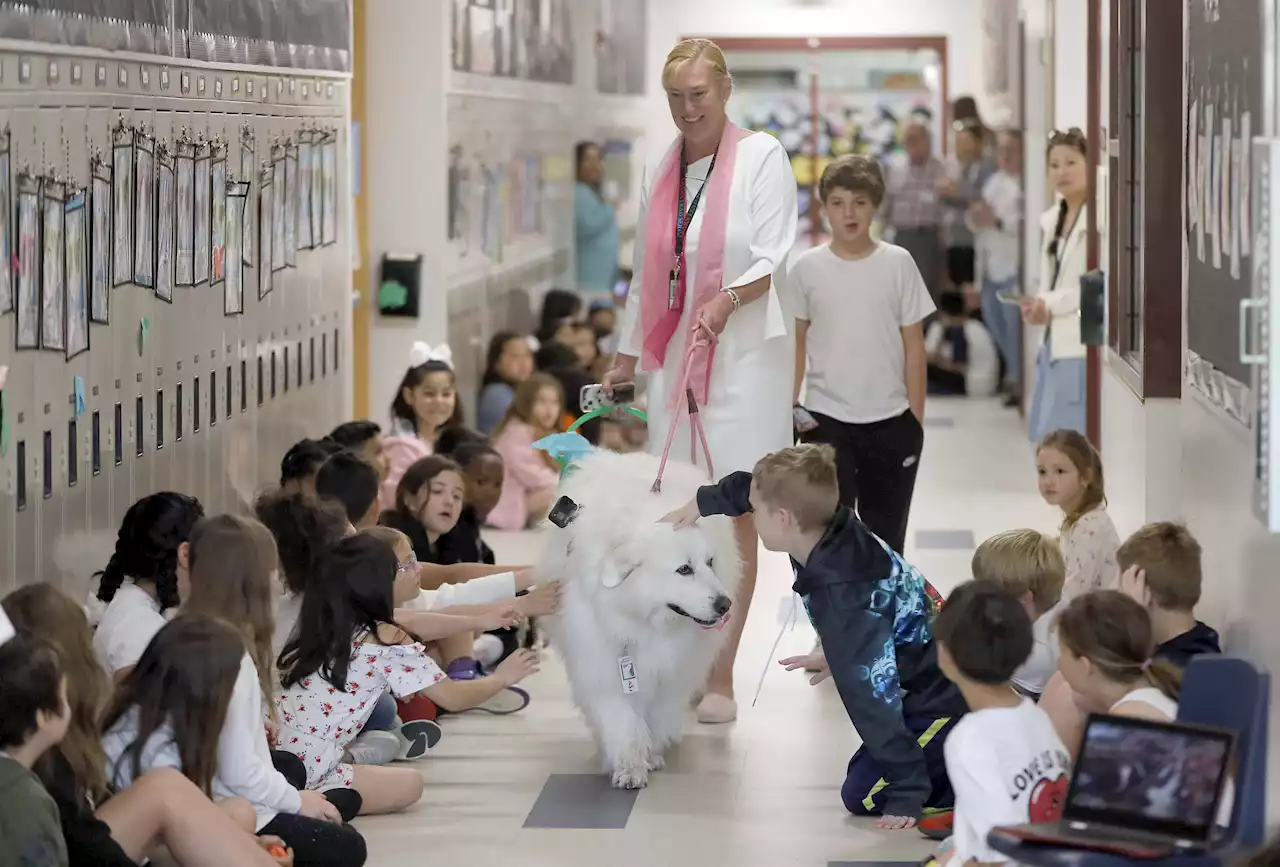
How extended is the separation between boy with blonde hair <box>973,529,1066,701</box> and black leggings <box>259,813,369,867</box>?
158 cm

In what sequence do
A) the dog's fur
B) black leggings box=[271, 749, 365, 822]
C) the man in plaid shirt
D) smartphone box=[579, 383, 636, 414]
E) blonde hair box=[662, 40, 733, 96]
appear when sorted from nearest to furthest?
black leggings box=[271, 749, 365, 822], the dog's fur, blonde hair box=[662, 40, 733, 96], smartphone box=[579, 383, 636, 414], the man in plaid shirt

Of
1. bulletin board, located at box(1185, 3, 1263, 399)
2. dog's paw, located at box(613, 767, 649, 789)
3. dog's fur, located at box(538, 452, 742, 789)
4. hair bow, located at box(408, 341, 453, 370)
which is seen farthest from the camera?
hair bow, located at box(408, 341, 453, 370)

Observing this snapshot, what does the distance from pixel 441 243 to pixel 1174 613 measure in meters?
5.33

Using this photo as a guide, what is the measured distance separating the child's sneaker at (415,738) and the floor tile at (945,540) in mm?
3199

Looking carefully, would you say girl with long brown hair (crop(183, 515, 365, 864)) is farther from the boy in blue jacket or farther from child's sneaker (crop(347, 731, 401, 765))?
the boy in blue jacket

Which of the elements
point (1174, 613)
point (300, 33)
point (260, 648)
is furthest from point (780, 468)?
point (300, 33)

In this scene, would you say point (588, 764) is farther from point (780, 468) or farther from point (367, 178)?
point (367, 178)

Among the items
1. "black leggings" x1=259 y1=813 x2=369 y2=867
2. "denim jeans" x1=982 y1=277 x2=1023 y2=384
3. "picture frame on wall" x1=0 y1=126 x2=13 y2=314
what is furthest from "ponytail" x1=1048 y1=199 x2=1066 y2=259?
"black leggings" x1=259 y1=813 x2=369 y2=867

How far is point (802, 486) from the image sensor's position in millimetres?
4230

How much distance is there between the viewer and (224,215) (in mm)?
6066

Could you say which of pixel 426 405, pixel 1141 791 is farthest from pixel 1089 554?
pixel 426 405

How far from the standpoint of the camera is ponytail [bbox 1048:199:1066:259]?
24.7 ft

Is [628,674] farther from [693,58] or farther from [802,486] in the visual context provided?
[693,58]

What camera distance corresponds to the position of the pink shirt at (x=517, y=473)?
325 inches
